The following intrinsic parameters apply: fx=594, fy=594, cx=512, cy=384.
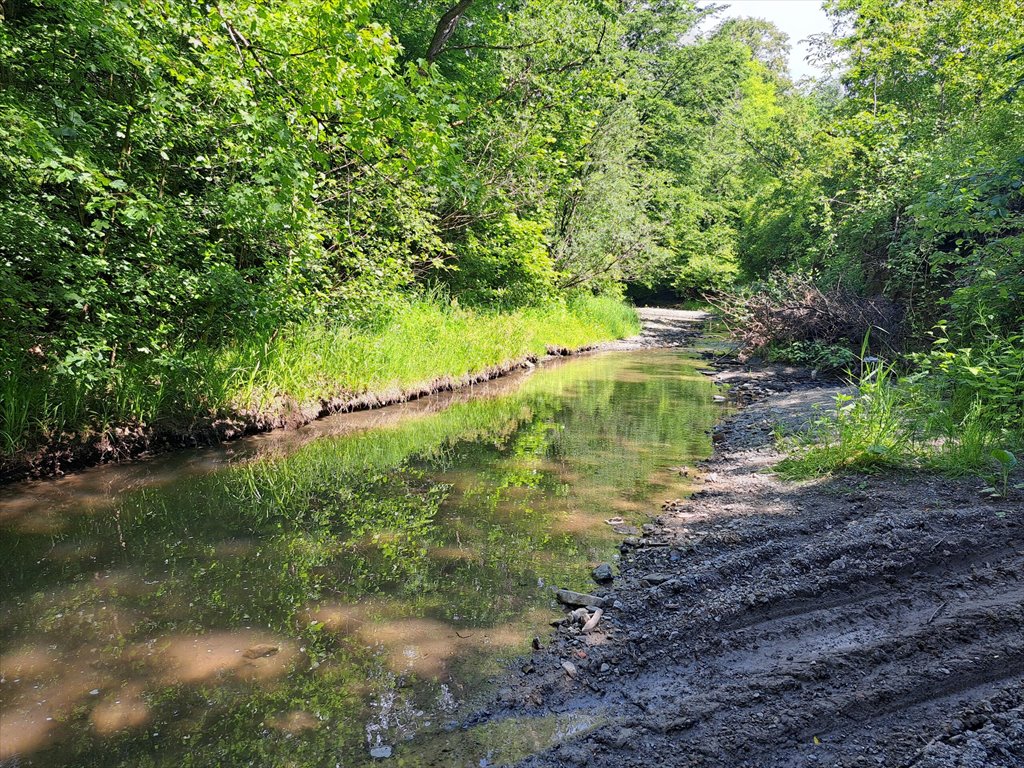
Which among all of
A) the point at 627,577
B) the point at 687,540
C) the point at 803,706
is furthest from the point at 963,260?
the point at 803,706

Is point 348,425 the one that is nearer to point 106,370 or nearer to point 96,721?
point 106,370

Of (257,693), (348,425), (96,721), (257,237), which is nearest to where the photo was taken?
(96,721)

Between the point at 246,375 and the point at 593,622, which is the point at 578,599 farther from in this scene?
the point at 246,375

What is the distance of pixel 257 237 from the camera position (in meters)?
7.53

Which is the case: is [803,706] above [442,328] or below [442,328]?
below

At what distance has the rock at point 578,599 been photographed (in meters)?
3.49

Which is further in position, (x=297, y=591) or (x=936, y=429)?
(x=936, y=429)

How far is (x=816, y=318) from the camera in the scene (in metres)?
12.5

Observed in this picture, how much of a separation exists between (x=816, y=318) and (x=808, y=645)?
36.8ft

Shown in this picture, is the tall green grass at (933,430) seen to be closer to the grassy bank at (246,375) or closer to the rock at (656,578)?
the rock at (656,578)

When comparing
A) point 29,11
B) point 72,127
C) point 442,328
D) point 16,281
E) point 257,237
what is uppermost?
point 29,11

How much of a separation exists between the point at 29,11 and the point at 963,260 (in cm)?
1015

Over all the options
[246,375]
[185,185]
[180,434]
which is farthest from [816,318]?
[180,434]

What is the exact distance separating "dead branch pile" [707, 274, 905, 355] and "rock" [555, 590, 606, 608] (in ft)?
28.7
